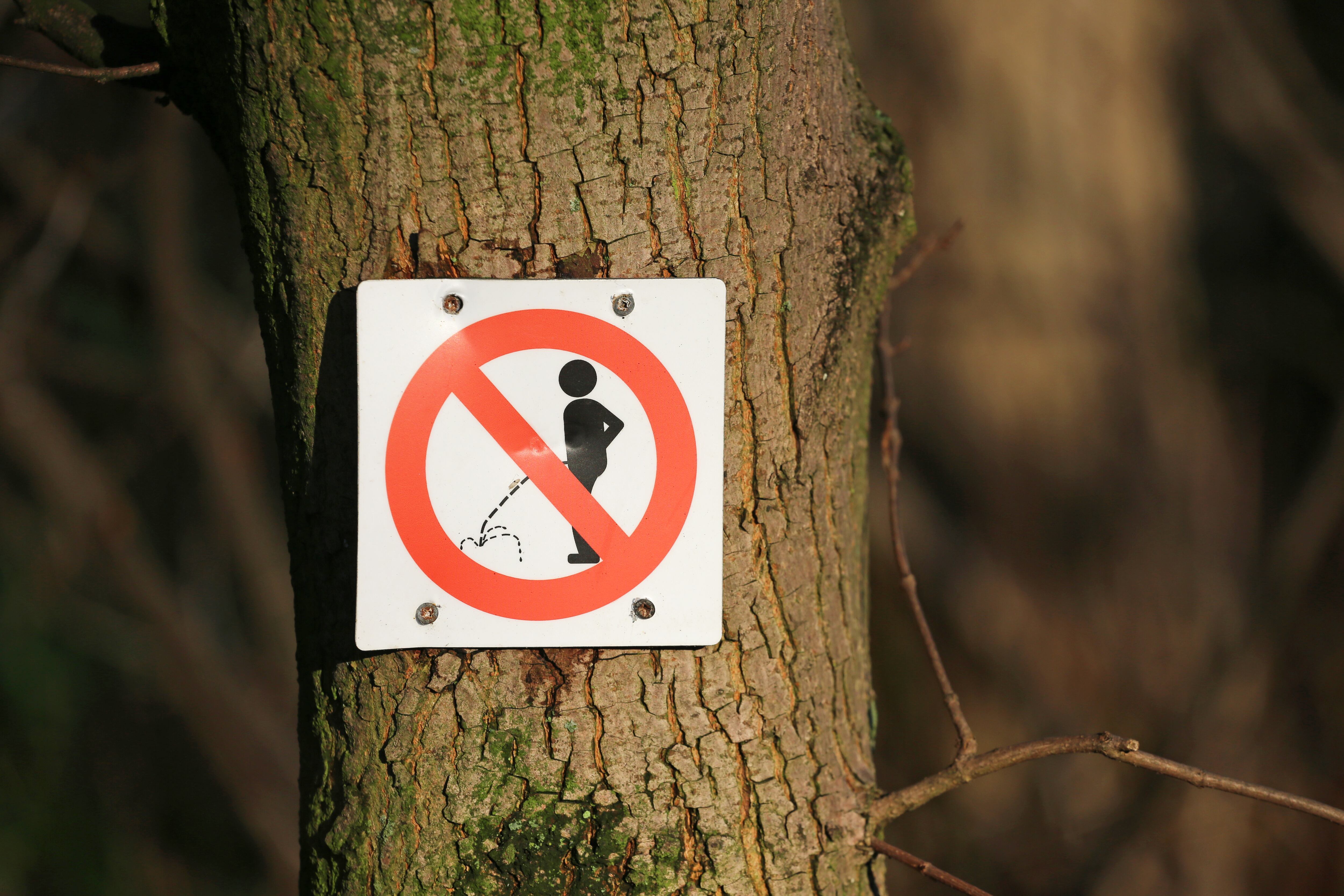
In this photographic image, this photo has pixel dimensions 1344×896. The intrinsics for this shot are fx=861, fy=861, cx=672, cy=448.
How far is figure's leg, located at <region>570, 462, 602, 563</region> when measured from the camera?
75 cm

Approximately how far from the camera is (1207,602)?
3.34 m

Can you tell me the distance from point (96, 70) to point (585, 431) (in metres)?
0.59

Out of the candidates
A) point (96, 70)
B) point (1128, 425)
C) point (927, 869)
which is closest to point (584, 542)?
point (927, 869)

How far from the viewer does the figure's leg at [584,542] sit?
2.46 ft

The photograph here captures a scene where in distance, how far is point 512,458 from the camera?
2.45ft

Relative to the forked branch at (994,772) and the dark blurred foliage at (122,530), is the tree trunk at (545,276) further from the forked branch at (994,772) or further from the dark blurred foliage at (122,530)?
the dark blurred foliage at (122,530)

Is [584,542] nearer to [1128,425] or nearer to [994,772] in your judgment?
[994,772]

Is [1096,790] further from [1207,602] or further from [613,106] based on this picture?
[613,106]

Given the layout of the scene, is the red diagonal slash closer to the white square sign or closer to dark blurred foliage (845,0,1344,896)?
the white square sign

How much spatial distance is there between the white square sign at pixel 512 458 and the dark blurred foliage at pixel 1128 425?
2731 mm

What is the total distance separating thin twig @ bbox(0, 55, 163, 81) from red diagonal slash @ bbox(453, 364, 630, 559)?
0.44 meters

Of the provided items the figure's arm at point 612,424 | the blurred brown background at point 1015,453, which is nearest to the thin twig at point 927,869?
the figure's arm at point 612,424

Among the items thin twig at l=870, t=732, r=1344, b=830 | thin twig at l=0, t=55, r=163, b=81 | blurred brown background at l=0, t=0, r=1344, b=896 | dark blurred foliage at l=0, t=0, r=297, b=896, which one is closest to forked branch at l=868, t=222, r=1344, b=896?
thin twig at l=870, t=732, r=1344, b=830

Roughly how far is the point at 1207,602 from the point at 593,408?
343cm
